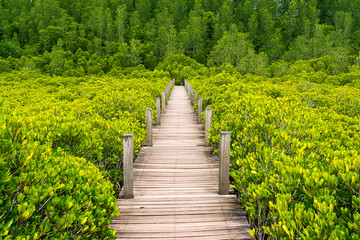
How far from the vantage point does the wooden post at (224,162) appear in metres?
4.58

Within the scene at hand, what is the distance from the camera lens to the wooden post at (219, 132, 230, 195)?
4.58 m

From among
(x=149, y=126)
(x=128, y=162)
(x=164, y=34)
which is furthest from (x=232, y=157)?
(x=164, y=34)

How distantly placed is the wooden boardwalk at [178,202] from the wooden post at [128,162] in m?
0.17

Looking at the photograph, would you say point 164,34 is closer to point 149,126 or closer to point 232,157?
point 149,126

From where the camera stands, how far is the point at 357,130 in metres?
6.24

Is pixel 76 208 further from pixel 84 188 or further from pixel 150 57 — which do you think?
pixel 150 57

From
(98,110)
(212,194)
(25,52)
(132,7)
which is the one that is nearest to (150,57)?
(25,52)

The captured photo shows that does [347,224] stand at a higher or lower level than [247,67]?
lower

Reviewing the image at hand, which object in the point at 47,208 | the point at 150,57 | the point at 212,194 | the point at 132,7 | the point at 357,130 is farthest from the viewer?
the point at 132,7

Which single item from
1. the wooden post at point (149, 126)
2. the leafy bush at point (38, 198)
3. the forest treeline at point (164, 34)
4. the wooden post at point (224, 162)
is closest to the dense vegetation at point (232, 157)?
the leafy bush at point (38, 198)

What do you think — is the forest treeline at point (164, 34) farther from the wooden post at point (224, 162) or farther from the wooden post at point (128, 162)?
the wooden post at point (128, 162)

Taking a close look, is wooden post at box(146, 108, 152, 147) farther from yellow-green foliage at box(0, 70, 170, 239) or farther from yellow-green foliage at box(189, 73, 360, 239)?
yellow-green foliage at box(0, 70, 170, 239)

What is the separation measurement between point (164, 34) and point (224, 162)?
218ft

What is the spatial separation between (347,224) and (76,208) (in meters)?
2.50
